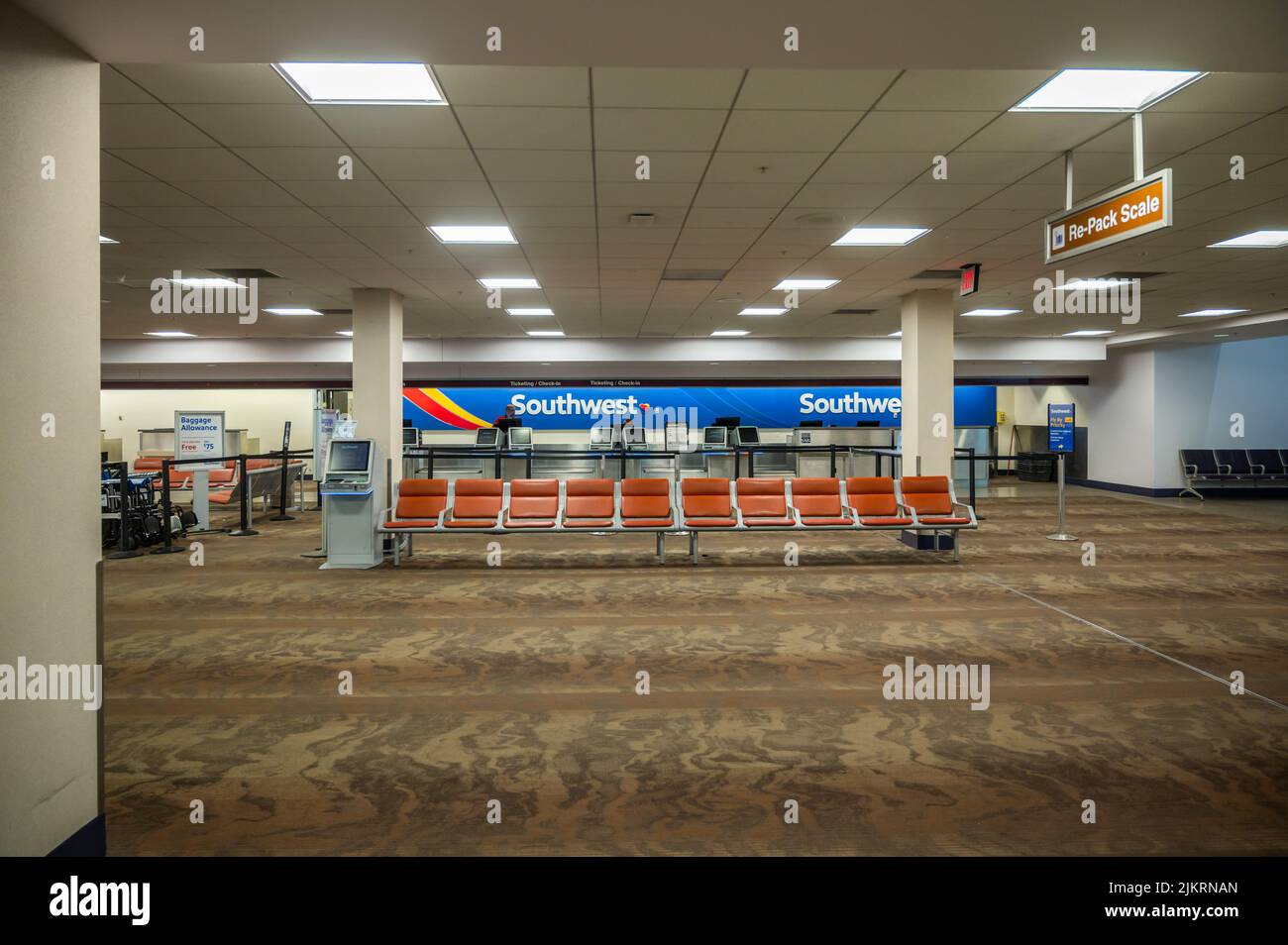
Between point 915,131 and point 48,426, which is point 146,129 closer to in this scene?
point 48,426

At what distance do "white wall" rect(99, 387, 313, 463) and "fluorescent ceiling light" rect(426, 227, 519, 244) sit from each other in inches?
618

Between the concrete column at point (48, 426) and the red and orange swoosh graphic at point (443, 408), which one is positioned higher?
the red and orange swoosh graphic at point (443, 408)

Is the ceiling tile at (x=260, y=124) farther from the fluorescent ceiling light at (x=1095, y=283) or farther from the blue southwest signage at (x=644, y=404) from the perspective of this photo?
the blue southwest signage at (x=644, y=404)

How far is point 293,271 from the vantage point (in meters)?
8.74

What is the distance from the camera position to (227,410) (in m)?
21.3

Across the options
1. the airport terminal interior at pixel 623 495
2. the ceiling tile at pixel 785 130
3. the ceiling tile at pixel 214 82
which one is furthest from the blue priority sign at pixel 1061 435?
the ceiling tile at pixel 214 82

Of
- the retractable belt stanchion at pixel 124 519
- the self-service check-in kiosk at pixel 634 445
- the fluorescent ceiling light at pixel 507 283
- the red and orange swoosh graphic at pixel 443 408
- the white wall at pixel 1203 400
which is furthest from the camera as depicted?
the red and orange swoosh graphic at pixel 443 408

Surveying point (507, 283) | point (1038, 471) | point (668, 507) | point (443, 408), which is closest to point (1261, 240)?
point (668, 507)

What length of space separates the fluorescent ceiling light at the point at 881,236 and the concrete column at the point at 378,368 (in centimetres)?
559

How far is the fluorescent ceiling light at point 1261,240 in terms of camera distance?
7.18 meters

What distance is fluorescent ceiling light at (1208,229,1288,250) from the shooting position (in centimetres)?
718

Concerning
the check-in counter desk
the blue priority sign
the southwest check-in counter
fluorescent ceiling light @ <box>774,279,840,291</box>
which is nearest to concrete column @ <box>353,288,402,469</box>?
fluorescent ceiling light @ <box>774,279,840,291</box>

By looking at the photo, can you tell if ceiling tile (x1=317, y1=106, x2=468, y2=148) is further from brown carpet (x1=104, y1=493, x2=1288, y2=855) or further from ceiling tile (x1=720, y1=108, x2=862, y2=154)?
brown carpet (x1=104, y1=493, x2=1288, y2=855)
